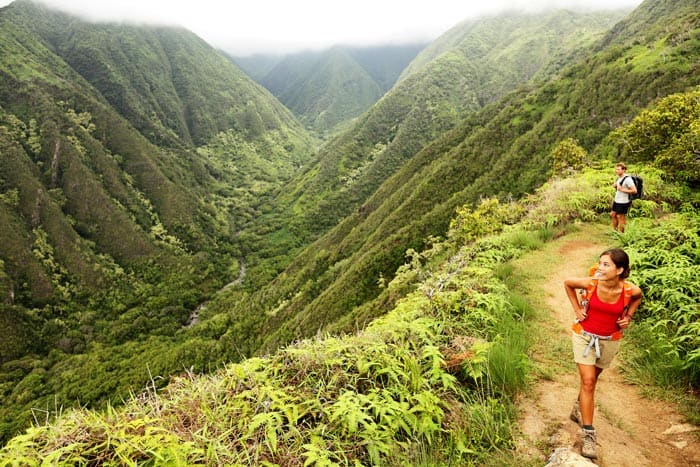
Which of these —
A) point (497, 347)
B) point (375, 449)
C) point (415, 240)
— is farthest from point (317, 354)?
point (415, 240)

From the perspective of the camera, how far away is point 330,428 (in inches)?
177

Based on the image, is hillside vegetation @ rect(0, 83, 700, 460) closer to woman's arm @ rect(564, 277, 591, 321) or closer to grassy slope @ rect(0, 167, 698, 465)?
grassy slope @ rect(0, 167, 698, 465)

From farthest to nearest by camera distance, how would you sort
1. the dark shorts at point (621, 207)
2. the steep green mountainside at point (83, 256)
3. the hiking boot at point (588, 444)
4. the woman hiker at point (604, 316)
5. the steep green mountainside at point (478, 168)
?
the steep green mountainside at point (83, 256), the steep green mountainside at point (478, 168), the dark shorts at point (621, 207), the woman hiker at point (604, 316), the hiking boot at point (588, 444)

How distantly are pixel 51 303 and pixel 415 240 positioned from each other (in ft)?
468

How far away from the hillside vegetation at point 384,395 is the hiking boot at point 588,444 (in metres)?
0.68

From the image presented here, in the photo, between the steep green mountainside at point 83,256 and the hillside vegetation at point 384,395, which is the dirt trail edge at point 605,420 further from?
the steep green mountainside at point 83,256

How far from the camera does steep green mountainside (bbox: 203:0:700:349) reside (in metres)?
57.1

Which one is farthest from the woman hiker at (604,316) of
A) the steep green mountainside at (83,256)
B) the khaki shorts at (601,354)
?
the steep green mountainside at (83,256)

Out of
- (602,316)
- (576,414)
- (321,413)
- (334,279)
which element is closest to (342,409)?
(321,413)

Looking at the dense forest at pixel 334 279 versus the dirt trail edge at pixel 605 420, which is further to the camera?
the dense forest at pixel 334 279

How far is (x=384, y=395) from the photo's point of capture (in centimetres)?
480

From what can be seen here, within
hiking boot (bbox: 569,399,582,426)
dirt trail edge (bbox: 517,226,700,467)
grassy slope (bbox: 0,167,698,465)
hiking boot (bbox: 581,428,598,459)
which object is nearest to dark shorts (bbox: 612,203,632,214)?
grassy slope (bbox: 0,167,698,465)

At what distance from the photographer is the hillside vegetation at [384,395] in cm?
402

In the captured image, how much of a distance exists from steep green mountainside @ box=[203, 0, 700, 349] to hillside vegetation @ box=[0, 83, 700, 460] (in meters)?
26.4
